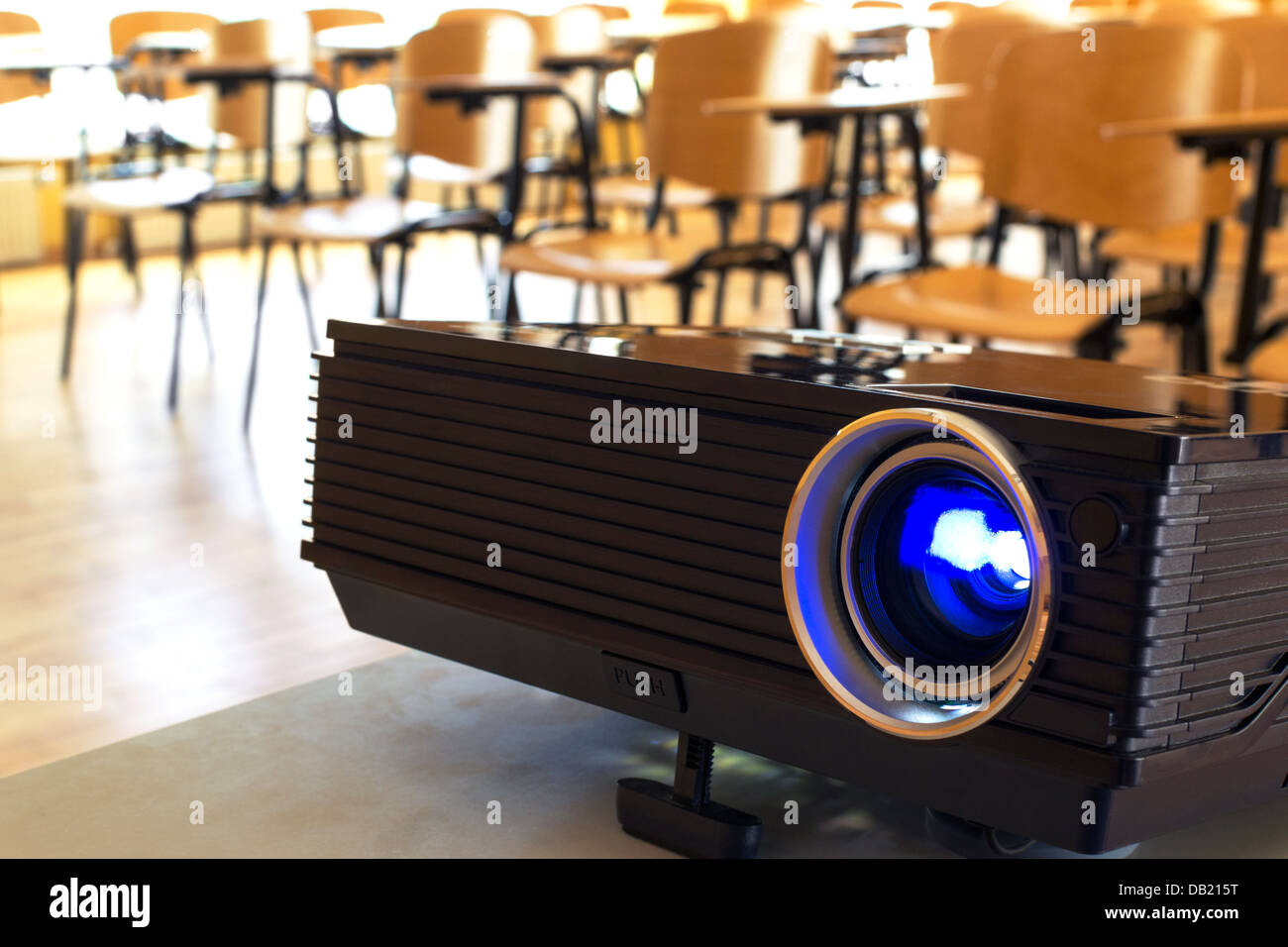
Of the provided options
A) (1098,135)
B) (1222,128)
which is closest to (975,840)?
(1222,128)

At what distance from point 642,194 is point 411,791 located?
9.04 feet

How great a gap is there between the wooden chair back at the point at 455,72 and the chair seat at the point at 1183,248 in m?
1.29

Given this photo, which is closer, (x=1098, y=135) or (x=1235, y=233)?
(x=1098, y=135)

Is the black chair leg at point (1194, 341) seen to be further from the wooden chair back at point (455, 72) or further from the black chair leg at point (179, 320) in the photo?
the black chair leg at point (179, 320)

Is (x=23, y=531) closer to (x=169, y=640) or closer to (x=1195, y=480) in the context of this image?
(x=169, y=640)

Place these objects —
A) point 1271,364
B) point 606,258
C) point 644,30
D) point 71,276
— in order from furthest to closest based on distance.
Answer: point 644,30 < point 71,276 < point 606,258 < point 1271,364

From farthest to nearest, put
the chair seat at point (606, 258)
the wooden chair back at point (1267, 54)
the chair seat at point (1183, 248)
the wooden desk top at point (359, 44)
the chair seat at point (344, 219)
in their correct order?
the wooden desk top at point (359, 44)
the wooden chair back at point (1267, 54)
the chair seat at point (344, 219)
the chair seat at point (1183, 248)
the chair seat at point (606, 258)

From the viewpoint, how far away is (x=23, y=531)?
87.4 inches

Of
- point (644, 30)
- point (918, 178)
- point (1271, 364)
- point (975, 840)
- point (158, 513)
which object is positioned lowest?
point (158, 513)

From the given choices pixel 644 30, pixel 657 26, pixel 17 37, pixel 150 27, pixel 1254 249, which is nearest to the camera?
pixel 1254 249

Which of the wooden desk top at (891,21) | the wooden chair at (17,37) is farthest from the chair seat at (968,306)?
the wooden chair at (17,37)

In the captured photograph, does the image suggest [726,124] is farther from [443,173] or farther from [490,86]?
[443,173]

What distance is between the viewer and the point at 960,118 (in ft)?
10.7

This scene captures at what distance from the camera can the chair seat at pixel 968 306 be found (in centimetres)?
200
